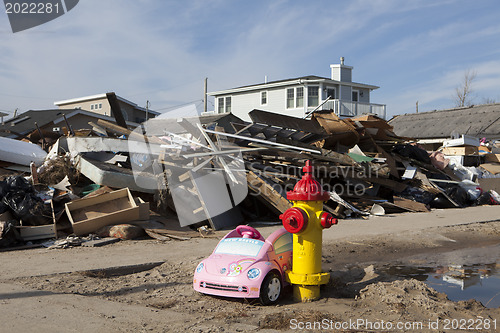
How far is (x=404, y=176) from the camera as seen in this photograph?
52.6 ft

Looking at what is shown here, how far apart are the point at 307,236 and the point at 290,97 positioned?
30744 millimetres

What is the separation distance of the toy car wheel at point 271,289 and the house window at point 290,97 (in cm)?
3071

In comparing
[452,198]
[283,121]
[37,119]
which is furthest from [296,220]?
[37,119]

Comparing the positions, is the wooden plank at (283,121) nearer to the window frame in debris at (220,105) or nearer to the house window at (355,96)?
the house window at (355,96)

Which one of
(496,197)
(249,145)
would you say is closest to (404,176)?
(496,197)

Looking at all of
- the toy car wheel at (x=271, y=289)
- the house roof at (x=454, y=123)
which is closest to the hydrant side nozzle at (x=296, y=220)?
the toy car wheel at (x=271, y=289)

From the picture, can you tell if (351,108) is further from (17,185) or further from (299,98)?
(17,185)

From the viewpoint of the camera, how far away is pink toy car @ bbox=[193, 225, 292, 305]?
524cm

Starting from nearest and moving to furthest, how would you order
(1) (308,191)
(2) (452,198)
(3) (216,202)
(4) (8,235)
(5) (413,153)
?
(1) (308,191) → (4) (8,235) → (3) (216,202) → (2) (452,198) → (5) (413,153)

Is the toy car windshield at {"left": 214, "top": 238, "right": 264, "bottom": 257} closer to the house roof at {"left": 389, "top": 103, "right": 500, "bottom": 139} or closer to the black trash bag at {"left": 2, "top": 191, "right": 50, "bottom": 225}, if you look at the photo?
the black trash bag at {"left": 2, "top": 191, "right": 50, "bottom": 225}

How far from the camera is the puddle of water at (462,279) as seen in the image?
602cm

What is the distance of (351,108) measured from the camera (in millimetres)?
35250

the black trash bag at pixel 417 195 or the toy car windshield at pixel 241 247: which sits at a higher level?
the toy car windshield at pixel 241 247

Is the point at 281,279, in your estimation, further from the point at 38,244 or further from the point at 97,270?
the point at 38,244
